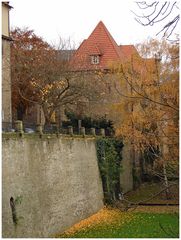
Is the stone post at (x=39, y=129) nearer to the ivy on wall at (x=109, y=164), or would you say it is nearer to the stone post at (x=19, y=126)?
the stone post at (x=19, y=126)

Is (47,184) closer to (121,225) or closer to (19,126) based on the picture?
(19,126)

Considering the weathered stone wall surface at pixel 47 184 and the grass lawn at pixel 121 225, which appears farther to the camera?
the grass lawn at pixel 121 225

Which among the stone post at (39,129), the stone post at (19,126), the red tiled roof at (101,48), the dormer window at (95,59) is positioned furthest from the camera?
the dormer window at (95,59)

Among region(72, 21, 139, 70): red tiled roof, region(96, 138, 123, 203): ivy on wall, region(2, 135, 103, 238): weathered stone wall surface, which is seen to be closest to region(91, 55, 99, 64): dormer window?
region(72, 21, 139, 70): red tiled roof

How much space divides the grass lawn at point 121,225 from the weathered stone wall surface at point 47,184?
0.43 meters

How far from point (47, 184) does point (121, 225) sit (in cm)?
383

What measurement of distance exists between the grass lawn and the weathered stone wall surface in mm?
430

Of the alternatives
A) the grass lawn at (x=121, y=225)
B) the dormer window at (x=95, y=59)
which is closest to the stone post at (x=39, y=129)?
the grass lawn at (x=121, y=225)

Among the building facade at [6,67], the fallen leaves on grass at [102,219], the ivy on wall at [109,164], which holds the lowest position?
the fallen leaves on grass at [102,219]

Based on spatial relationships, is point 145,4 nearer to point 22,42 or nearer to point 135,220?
point 135,220

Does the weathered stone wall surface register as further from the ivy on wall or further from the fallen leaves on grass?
the ivy on wall

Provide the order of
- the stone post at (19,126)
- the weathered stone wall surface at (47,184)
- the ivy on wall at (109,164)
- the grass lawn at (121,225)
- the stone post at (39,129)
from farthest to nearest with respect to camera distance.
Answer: the ivy on wall at (109,164) < the grass lawn at (121,225) < the stone post at (39,129) < the stone post at (19,126) < the weathered stone wall surface at (47,184)

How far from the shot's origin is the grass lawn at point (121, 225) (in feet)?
55.9

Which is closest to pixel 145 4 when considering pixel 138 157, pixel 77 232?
pixel 77 232
